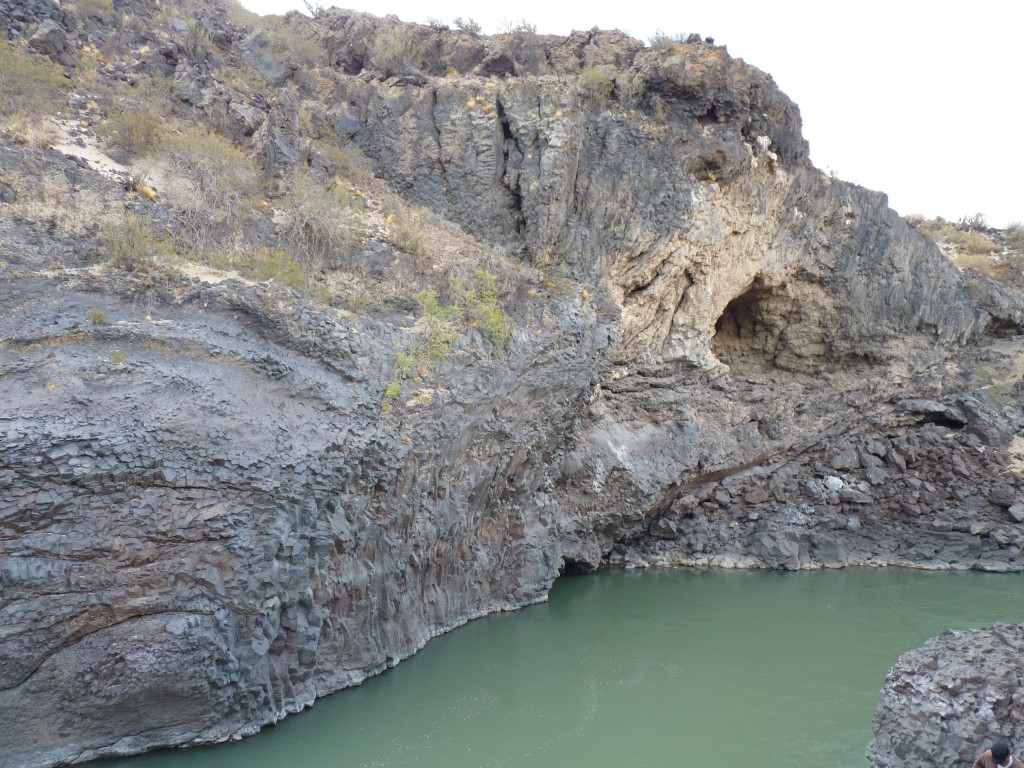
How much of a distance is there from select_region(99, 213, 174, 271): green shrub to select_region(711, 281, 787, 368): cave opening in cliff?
13.8 m

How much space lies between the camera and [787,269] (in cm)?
1750

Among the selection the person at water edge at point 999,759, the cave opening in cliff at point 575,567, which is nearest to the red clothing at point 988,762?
the person at water edge at point 999,759

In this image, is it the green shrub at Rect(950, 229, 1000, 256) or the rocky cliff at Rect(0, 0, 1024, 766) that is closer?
the rocky cliff at Rect(0, 0, 1024, 766)

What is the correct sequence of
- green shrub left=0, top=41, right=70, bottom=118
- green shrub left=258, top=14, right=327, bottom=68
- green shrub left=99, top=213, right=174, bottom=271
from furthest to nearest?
green shrub left=258, top=14, right=327, bottom=68 < green shrub left=0, top=41, right=70, bottom=118 < green shrub left=99, top=213, right=174, bottom=271

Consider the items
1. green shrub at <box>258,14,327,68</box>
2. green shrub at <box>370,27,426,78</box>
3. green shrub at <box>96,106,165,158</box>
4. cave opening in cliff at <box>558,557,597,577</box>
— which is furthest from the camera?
green shrub at <box>370,27,426,78</box>

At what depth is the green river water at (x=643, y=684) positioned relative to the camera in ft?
27.0

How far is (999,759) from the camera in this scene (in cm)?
550

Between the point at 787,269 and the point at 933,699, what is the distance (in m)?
12.8

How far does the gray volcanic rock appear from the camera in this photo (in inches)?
240

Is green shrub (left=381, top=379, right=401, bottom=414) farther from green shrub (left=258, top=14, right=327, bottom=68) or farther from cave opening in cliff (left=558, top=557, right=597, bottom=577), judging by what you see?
green shrub (left=258, top=14, right=327, bottom=68)

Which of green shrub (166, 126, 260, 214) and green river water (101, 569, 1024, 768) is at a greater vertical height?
green shrub (166, 126, 260, 214)

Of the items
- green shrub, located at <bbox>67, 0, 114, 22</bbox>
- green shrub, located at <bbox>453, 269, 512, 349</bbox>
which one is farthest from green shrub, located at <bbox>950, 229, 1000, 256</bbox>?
green shrub, located at <bbox>67, 0, 114, 22</bbox>

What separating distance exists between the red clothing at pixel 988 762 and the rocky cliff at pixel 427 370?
717 centimetres

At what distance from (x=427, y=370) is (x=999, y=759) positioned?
8697mm
